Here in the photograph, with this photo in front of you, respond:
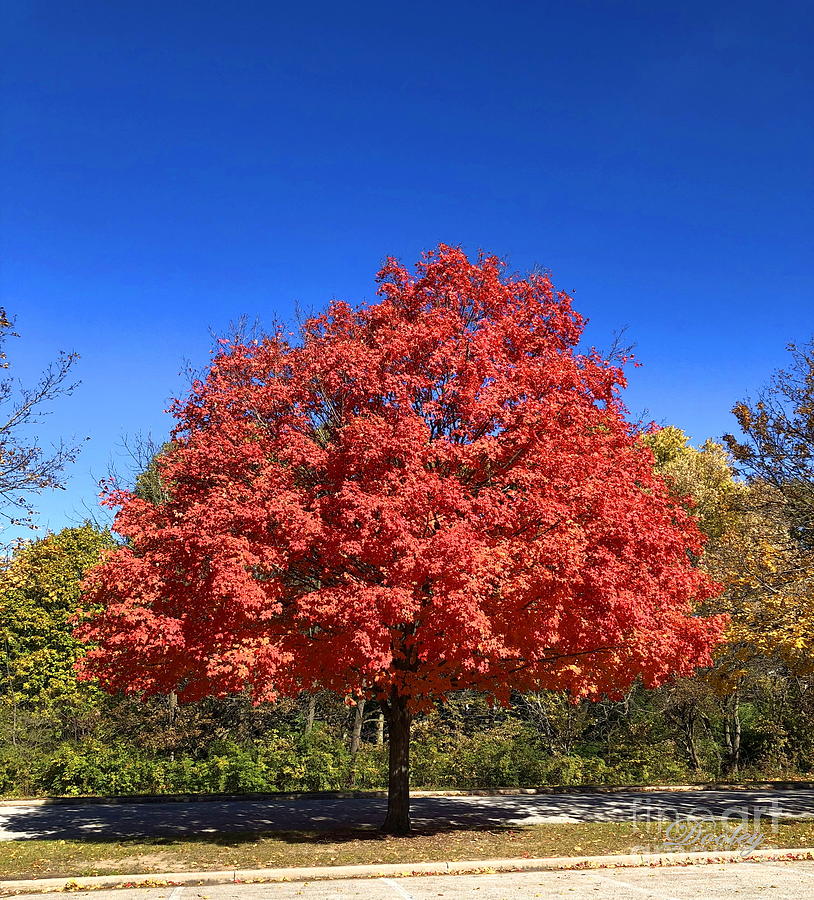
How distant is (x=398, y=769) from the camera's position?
53.2 feet

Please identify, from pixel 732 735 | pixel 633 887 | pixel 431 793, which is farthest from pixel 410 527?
pixel 732 735

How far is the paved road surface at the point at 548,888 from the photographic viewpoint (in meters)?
10.5

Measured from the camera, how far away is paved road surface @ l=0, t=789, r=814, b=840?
1708 cm

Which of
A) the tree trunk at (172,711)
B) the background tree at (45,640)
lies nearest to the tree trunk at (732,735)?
the tree trunk at (172,711)

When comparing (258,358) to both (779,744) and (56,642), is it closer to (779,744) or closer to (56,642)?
(56,642)

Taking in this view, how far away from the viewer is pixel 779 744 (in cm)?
3077

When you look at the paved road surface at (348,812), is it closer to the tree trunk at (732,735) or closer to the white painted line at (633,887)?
the white painted line at (633,887)

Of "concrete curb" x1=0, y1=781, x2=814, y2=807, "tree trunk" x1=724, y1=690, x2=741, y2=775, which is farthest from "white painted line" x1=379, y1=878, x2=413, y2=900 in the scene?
"tree trunk" x1=724, y1=690, x2=741, y2=775

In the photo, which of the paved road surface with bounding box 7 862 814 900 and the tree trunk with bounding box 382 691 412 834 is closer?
the paved road surface with bounding box 7 862 814 900

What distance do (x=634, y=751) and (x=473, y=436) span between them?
19116 millimetres

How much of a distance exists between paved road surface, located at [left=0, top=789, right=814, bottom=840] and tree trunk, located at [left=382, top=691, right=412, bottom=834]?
147 centimetres

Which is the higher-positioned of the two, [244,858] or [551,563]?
[551,563]

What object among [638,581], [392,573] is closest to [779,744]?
[638,581]

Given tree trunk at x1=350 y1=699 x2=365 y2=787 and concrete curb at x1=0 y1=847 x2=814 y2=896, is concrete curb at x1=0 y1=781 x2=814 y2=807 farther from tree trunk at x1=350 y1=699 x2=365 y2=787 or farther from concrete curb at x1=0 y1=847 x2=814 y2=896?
concrete curb at x1=0 y1=847 x2=814 y2=896
